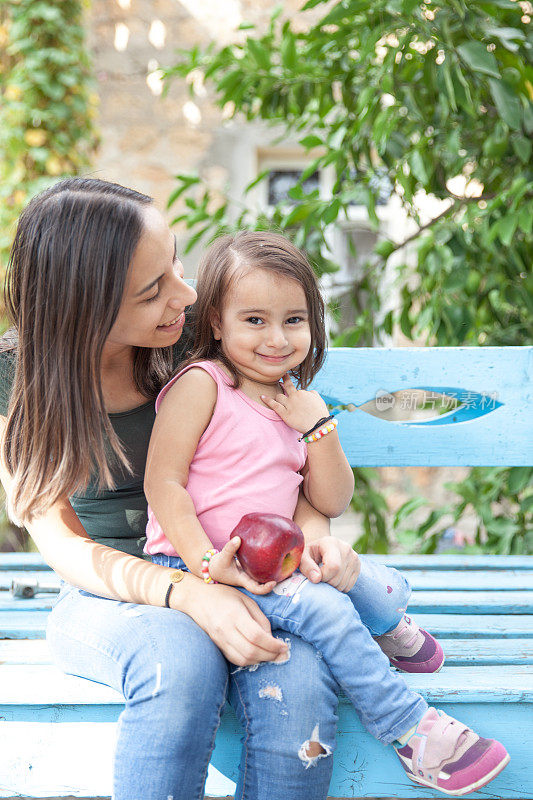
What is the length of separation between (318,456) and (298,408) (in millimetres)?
91

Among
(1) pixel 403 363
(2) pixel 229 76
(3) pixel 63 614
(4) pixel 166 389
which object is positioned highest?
(2) pixel 229 76

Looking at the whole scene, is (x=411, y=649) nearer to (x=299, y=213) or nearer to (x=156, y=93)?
(x=299, y=213)

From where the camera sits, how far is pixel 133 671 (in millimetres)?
1149

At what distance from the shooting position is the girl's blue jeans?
3.56ft

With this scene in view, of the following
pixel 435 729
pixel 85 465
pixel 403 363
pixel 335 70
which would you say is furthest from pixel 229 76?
pixel 435 729

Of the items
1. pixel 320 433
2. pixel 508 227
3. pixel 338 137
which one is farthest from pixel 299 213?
pixel 320 433

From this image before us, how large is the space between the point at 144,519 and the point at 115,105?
3410mm

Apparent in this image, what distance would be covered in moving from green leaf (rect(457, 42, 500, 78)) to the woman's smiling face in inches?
34.3

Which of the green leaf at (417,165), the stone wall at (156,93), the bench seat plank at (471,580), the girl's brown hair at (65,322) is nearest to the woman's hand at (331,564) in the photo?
the girl's brown hair at (65,322)

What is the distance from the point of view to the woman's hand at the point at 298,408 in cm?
140

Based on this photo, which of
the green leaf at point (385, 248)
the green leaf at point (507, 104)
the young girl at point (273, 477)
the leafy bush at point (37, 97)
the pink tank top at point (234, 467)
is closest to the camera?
the young girl at point (273, 477)

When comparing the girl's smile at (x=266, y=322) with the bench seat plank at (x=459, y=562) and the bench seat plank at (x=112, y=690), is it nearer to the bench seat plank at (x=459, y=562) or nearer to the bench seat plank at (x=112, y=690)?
the bench seat plank at (x=112, y=690)

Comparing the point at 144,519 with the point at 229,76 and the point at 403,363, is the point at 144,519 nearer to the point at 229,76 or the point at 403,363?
the point at 403,363

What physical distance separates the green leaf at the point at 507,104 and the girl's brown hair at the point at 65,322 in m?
0.99
